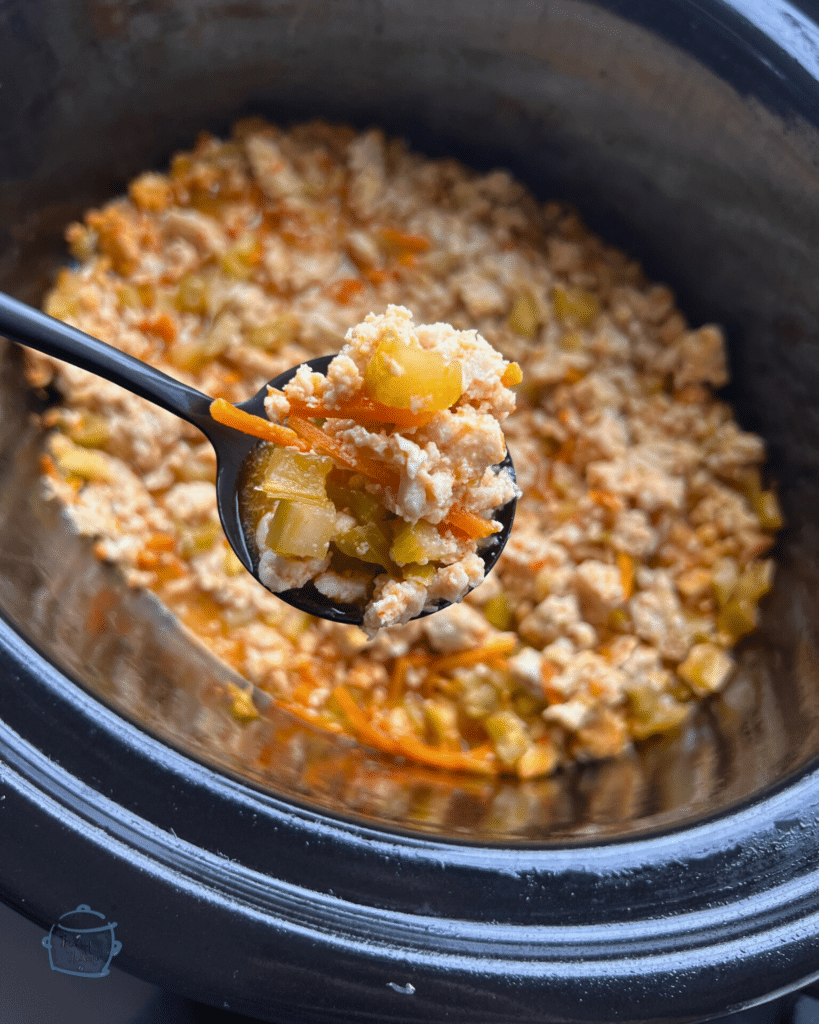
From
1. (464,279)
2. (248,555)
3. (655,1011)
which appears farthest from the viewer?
(464,279)

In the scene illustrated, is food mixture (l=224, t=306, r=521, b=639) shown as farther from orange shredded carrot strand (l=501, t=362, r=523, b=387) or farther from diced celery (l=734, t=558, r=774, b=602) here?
diced celery (l=734, t=558, r=774, b=602)

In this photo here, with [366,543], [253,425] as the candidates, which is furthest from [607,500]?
[253,425]

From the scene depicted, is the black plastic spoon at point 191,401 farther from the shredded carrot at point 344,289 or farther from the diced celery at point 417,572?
the shredded carrot at point 344,289

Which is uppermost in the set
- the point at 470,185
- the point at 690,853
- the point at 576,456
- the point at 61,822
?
the point at 470,185

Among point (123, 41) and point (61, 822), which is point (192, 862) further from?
point (123, 41)

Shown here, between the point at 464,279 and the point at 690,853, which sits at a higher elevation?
the point at 464,279

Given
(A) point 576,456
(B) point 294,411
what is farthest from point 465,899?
(A) point 576,456

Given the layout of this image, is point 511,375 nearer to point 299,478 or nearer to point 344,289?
point 299,478
